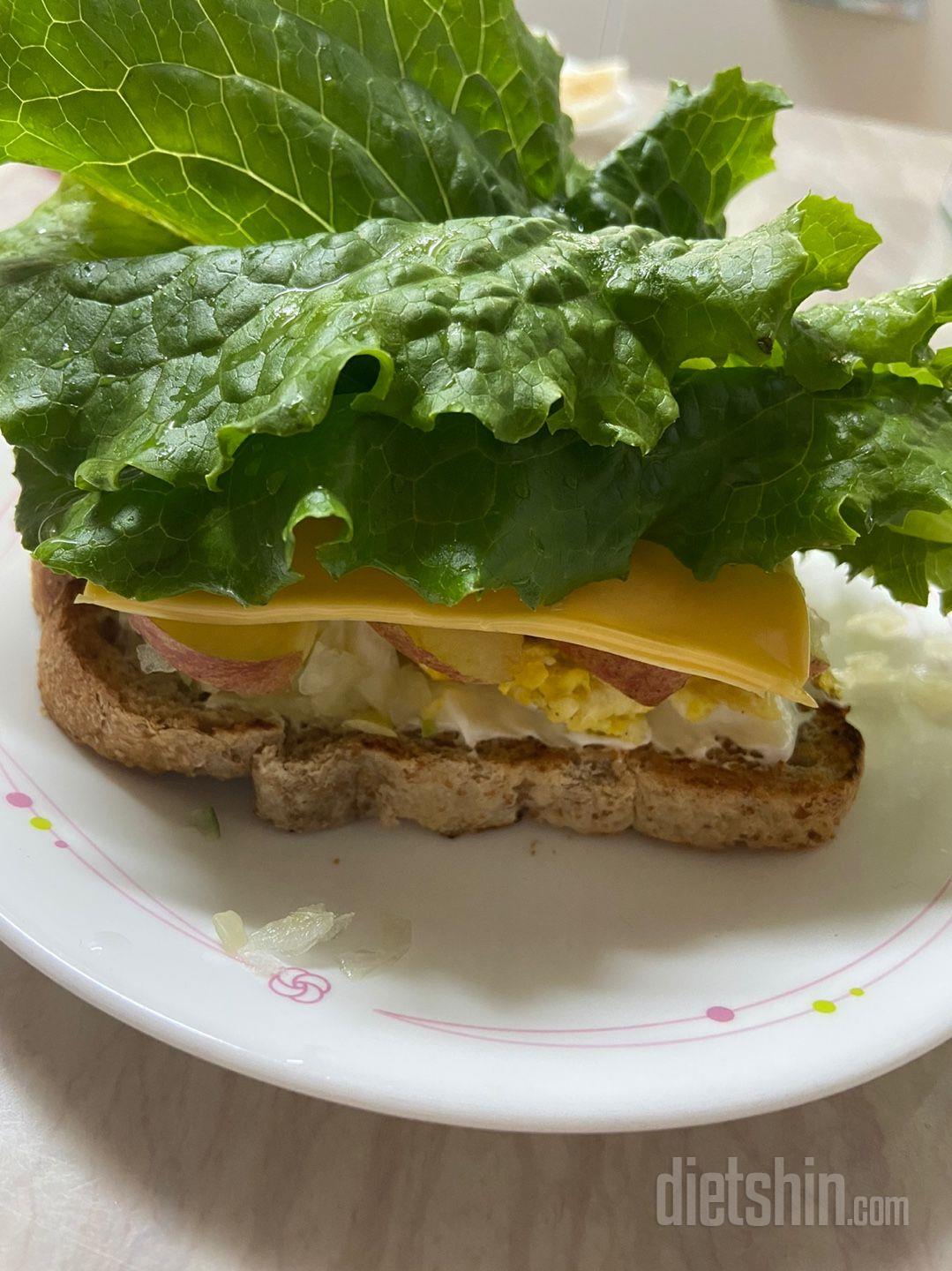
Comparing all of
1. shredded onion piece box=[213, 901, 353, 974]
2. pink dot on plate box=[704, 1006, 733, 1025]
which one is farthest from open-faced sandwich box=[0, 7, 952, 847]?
pink dot on plate box=[704, 1006, 733, 1025]

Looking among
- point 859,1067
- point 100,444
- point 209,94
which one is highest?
point 209,94

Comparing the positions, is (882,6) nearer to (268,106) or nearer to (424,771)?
(268,106)

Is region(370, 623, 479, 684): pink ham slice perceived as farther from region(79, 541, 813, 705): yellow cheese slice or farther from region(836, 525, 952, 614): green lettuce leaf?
region(836, 525, 952, 614): green lettuce leaf

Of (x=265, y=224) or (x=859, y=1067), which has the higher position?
(x=265, y=224)

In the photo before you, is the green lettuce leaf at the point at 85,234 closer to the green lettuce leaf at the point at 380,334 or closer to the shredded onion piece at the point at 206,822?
Answer: the green lettuce leaf at the point at 380,334

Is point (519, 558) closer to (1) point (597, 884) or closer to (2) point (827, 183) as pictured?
(1) point (597, 884)

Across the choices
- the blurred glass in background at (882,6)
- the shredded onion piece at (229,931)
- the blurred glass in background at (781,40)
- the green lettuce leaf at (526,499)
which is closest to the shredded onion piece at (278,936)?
the shredded onion piece at (229,931)

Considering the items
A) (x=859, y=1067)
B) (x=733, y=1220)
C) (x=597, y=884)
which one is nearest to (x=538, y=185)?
(x=597, y=884)
